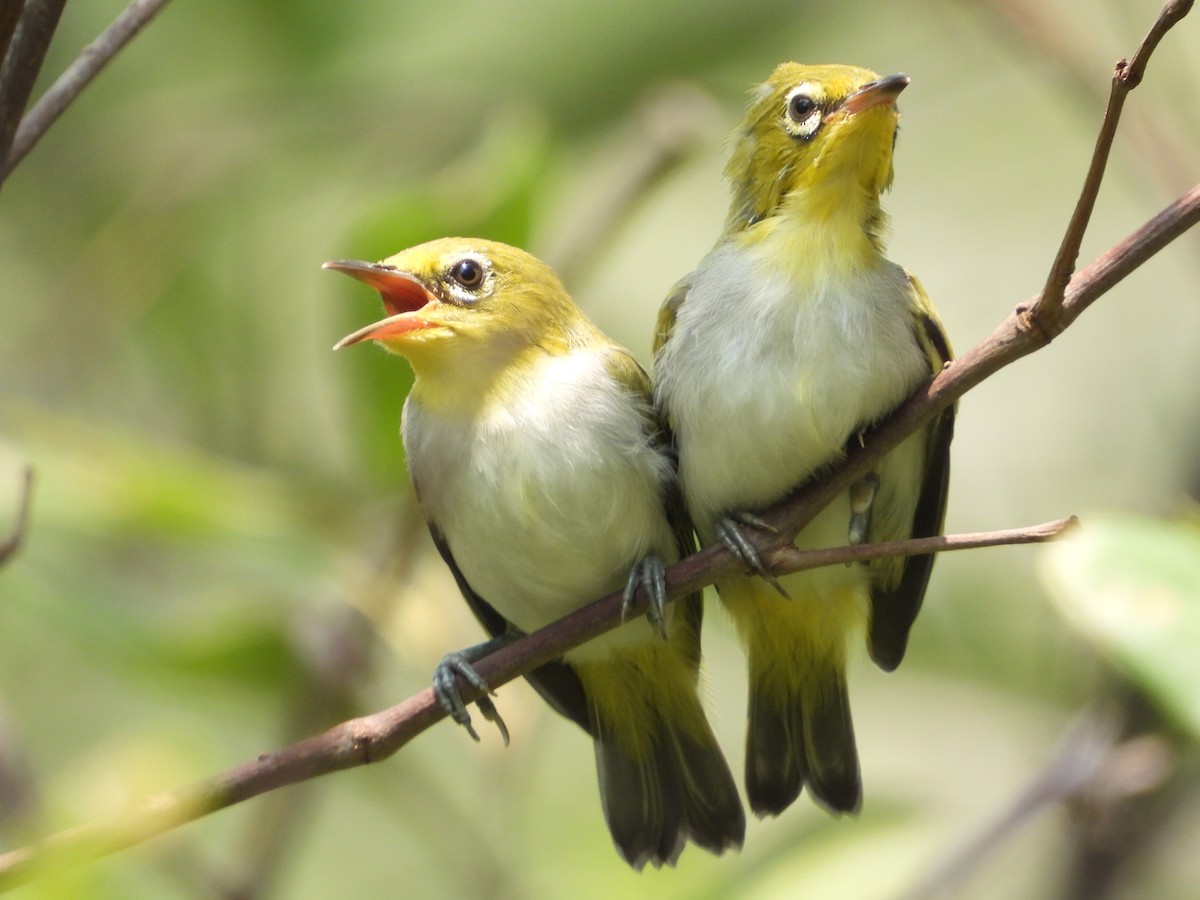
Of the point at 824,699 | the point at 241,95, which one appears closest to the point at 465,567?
the point at 824,699

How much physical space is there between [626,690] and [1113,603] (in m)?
1.40

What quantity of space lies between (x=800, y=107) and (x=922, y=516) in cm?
94

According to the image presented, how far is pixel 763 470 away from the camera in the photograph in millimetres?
2869

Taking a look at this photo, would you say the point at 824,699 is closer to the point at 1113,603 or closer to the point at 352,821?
the point at 1113,603

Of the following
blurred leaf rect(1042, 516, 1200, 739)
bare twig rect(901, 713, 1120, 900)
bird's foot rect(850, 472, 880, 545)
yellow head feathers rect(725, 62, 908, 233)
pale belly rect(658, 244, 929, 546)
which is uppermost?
yellow head feathers rect(725, 62, 908, 233)

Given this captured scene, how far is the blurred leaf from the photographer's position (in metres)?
2.53

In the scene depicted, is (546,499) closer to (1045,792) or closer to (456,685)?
(456,685)

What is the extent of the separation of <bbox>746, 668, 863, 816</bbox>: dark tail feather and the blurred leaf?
2.95 feet

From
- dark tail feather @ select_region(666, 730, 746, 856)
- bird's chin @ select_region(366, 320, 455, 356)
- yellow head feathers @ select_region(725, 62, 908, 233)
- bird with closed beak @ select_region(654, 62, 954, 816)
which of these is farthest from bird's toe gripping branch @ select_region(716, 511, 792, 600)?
dark tail feather @ select_region(666, 730, 746, 856)

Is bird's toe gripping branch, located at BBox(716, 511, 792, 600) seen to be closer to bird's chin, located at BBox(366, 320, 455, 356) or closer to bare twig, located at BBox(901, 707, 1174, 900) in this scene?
bird's chin, located at BBox(366, 320, 455, 356)

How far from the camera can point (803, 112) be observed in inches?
119

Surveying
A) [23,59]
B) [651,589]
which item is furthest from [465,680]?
[23,59]

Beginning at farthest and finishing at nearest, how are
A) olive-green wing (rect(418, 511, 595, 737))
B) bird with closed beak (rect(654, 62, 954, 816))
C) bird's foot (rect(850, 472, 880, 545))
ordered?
olive-green wing (rect(418, 511, 595, 737)) → bird's foot (rect(850, 472, 880, 545)) → bird with closed beak (rect(654, 62, 954, 816))

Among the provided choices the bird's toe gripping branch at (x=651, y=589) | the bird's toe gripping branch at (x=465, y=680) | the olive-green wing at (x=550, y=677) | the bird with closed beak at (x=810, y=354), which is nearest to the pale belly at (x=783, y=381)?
the bird with closed beak at (x=810, y=354)
